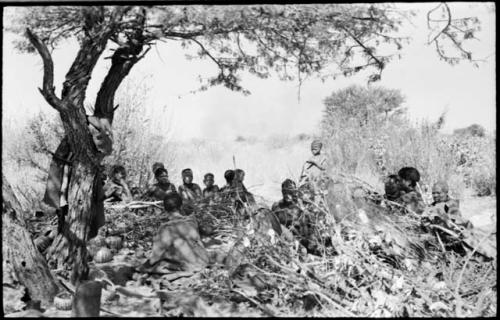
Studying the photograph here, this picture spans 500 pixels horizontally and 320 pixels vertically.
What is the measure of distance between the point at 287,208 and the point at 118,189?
2.84 meters

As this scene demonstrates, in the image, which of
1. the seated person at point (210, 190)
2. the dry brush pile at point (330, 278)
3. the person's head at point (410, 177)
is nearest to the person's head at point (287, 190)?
the dry brush pile at point (330, 278)

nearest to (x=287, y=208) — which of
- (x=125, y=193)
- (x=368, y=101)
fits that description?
(x=125, y=193)

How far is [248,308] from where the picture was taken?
3912 millimetres

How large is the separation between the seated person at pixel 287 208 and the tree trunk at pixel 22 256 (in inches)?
87.7

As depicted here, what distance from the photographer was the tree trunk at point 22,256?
13.0ft

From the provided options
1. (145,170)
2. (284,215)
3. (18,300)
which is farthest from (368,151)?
(18,300)

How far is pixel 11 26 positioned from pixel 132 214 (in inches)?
96.7

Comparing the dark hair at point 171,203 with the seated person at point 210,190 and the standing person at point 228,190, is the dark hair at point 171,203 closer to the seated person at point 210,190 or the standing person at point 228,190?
the standing person at point 228,190

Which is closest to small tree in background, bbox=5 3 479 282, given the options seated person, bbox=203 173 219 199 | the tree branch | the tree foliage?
the tree branch

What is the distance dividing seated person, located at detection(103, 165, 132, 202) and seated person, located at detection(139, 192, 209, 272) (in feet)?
8.36

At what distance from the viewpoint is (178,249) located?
4535 mm

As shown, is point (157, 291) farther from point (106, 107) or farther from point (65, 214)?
point (106, 107)

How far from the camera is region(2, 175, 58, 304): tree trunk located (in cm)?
395

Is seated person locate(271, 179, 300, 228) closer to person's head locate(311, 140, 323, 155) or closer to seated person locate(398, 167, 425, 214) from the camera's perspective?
seated person locate(398, 167, 425, 214)
